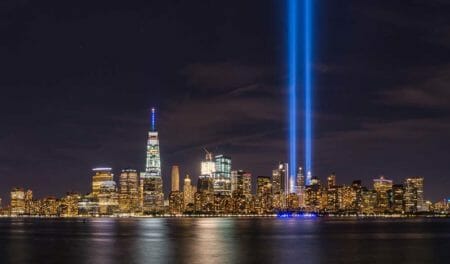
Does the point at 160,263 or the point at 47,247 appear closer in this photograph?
the point at 160,263

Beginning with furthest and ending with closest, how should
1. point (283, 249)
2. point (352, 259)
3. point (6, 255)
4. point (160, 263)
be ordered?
1. point (283, 249)
2. point (6, 255)
3. point (352, 259)
4. point (160, 263)

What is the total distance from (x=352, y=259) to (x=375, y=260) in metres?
2.66

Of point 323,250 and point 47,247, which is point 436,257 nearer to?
point 323,250

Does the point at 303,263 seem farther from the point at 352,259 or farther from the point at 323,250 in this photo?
the point at 323,250

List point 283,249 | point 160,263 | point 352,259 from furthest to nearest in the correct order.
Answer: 1. point 283,249
2. point 352,259
3. point 160,263

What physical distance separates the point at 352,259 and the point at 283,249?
16.1 meters

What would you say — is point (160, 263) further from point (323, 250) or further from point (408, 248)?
point (408, 248)

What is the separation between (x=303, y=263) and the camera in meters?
76.4

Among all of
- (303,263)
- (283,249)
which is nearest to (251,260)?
(303,263)

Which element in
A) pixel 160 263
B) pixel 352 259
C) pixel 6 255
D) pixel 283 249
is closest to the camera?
pixel 160 263

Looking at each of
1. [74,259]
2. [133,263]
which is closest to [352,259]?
[133,263]

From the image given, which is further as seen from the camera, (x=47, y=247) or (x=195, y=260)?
(x=47, y=247)

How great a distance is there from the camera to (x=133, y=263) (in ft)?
245

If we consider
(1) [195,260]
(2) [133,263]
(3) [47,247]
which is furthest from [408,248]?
(3) [47,247]
